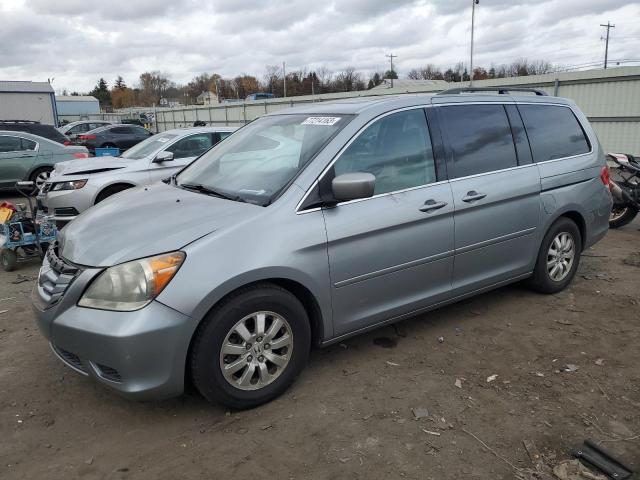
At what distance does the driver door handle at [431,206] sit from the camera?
12.1 feet

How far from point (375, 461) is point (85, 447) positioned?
1593 mm

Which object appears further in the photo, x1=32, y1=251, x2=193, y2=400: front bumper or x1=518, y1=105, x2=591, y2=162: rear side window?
x1=518, y1=105, x2=591, y2=162: rear side window

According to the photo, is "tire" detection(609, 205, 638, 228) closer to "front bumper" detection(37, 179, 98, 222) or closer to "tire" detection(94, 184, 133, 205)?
"tire" detection(94, 184, 133, 205)

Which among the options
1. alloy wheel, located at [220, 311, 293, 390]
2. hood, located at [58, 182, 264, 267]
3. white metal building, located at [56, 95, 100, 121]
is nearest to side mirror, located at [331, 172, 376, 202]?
hood, located at [58, 182, 264, 267]

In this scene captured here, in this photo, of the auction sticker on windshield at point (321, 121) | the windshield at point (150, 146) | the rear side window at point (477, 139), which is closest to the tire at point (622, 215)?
the rear side window at point (477, 139)

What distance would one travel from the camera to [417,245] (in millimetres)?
3686

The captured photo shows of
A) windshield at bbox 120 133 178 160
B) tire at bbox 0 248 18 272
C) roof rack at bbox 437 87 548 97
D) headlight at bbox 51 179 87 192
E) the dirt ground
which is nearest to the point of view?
the dirt ground

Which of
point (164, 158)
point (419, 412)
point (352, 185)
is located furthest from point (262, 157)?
point (164, 158)

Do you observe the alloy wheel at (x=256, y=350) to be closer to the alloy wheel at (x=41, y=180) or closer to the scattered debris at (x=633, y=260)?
the scattered debris at (x=633, y=260)

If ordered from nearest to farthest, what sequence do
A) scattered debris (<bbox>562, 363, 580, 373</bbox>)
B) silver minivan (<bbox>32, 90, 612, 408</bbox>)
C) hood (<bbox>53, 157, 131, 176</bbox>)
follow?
silver minivan (<bbox>32, 90, 612, 408</bbox>)
scattered debris (<bbox>562, 363, 580, 373</bbox>)
hood (<bbox>53, 157, 131, 176</bbox>)

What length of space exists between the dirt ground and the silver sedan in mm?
3162

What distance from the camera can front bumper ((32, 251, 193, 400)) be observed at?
271 cm

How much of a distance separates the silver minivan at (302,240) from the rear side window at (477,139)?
0.05 ft

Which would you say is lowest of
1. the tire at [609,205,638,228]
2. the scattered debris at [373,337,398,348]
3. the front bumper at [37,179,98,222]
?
the scattered debris at [373,337,398,348]
